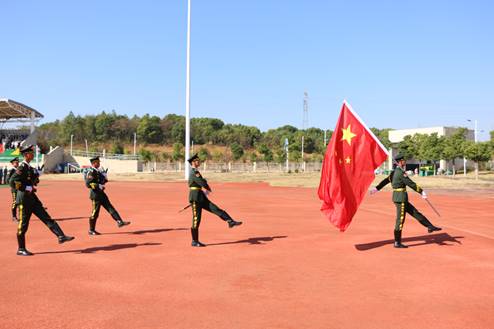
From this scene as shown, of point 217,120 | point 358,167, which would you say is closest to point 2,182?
point 358,167

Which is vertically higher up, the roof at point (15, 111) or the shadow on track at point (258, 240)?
the roof at point (15, 111)

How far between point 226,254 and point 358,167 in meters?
3.03

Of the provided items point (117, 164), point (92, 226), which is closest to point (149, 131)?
point (117, 164)

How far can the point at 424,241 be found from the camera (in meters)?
9.61

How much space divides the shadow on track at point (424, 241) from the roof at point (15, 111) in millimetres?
53622

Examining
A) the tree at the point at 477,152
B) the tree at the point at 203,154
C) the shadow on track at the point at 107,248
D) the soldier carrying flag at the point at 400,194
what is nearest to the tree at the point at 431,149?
the tree at the point at 477,152

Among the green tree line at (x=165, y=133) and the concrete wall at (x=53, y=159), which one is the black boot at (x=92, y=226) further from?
the green tree line at (x=165, y=133)

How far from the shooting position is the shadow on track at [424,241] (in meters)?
9.09

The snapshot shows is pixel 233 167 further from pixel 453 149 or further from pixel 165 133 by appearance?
pixel 165 133

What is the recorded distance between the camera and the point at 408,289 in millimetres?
5961

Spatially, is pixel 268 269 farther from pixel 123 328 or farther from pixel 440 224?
pixel 440 224

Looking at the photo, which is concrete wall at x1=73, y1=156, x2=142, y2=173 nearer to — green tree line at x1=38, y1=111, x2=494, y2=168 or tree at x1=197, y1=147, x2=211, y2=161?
tree at x1=197, y1=147, x2=211, y2=161

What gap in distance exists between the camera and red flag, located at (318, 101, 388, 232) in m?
8.38

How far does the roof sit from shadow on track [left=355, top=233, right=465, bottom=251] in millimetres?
53622
